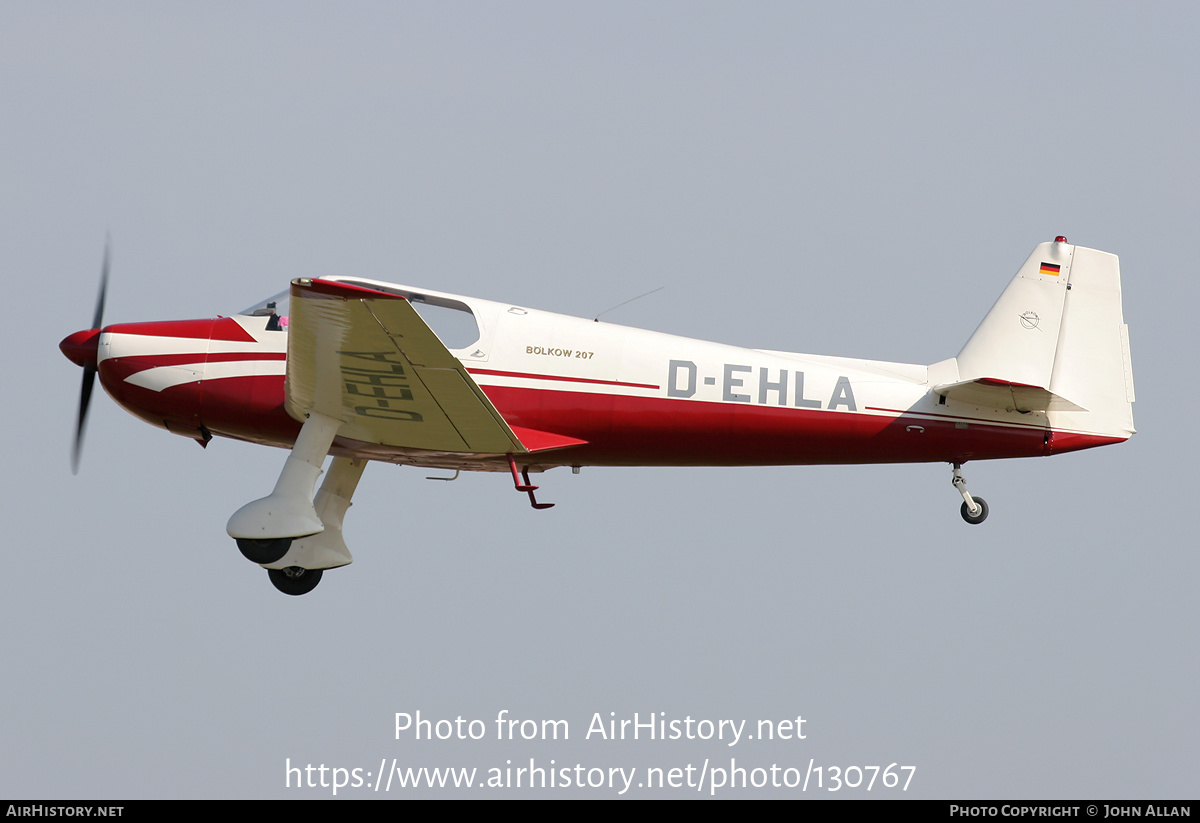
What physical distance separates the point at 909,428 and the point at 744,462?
4.66ft

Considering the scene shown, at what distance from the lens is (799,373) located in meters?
10.5

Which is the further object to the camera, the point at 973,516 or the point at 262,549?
the point at 973,516

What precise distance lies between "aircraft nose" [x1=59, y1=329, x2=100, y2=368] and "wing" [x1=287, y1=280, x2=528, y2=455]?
2.13 metres

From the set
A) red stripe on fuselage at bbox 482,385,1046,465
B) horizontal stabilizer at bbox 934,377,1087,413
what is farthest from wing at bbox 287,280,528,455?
horizontal stabilizer at bbox 934,377,1087,413

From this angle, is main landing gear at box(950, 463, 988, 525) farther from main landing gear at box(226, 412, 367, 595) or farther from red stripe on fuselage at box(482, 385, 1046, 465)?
main landing gear at box(226, 412, 367, 595)

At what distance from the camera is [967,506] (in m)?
10.7

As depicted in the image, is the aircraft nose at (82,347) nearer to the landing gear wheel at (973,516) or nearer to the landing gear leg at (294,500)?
the landing gear leg at (294,500)

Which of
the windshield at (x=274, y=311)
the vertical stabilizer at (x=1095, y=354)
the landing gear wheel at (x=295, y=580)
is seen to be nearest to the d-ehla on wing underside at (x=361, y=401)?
the windshield at (x=274, y=311)

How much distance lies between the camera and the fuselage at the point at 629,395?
33.9 feet

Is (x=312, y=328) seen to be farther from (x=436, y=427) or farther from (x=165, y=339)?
(x=165, y=339)

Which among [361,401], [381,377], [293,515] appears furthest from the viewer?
[361,401]

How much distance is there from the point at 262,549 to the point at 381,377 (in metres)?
1.74

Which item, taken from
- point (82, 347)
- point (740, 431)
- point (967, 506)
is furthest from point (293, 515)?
point (967, 506)

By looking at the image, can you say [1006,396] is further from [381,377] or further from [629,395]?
[381,377]
